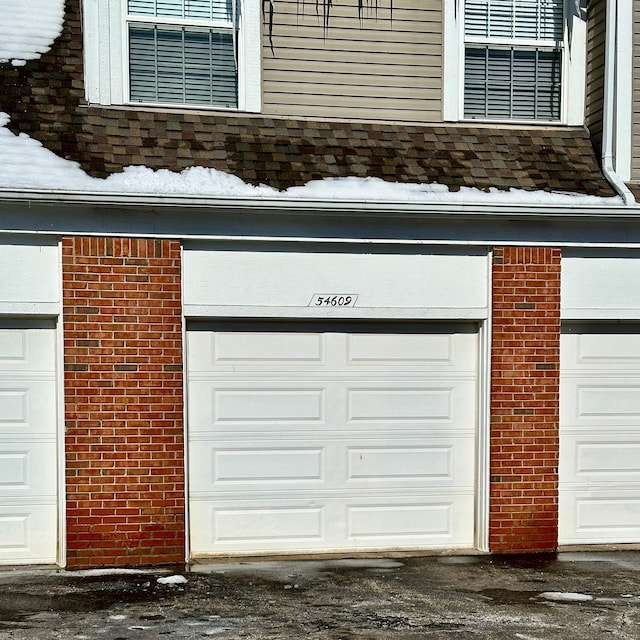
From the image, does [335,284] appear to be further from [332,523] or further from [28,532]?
[28,532]

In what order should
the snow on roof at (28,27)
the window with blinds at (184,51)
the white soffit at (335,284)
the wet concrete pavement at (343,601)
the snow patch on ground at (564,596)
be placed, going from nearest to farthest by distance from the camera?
the wet concrete pavement at (343,601)
the snow patch on ground at (564,596)
the white soffit at (335,284)
the snow on roof at (28,27)
the window with blinds at (184,51)

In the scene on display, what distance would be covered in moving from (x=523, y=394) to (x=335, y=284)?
2051mm

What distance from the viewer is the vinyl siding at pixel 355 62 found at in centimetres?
→ 948

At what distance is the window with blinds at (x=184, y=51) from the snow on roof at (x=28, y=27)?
0.73 meters

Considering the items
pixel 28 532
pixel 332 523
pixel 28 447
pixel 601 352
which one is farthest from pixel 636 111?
pixel 28 532

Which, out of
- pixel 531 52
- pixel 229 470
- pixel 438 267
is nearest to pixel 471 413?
pixel 438 267

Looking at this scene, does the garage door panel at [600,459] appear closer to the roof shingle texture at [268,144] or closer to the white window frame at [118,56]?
the roof shingle texture at [268,144]

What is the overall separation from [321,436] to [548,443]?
2143 mm

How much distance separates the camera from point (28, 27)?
9.14 metres

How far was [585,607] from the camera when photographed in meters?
7.11

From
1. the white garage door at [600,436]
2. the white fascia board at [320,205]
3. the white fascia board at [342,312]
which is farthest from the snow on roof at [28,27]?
the white garage door at [600,436]

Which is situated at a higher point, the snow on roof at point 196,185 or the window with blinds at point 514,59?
the window with blinds at point 514,59

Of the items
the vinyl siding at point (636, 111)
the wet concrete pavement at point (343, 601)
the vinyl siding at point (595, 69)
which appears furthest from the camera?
the vinyl siding at point (595, 69)

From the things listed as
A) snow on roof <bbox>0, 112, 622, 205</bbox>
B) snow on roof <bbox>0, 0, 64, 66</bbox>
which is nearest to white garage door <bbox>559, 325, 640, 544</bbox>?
snow on roof <bbox>0, 112, 622, 205</bbox>
